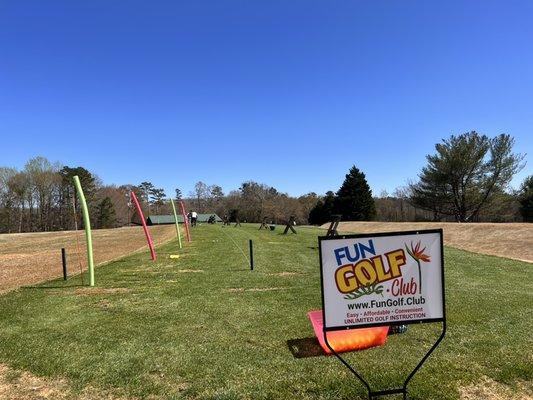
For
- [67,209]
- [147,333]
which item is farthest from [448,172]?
[67,209]

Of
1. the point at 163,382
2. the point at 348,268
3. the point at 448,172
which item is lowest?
the point at 163,382

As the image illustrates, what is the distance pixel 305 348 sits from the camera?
5.53m

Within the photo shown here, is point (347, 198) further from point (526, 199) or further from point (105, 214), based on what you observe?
point (105, 214)

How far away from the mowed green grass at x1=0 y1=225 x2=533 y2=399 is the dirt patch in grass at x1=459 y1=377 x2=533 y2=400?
0.30ft

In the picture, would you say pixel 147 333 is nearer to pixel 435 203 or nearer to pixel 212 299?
pixel 212 299

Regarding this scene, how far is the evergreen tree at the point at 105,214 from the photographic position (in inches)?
3412

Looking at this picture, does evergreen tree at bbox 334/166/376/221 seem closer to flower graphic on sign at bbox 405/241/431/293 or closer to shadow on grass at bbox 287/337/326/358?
shadow on grass at bbox 287/337/326/358

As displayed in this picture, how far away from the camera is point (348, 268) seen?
12.8 feet

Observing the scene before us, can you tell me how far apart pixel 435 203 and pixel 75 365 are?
58754 mm

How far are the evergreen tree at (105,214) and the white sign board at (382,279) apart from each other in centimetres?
8902

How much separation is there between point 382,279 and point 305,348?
207 centimetres

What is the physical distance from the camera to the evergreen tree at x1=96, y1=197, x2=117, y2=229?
86.7 metres

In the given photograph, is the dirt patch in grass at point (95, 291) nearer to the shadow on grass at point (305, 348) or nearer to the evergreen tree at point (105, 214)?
the shadow on grass at point (305, 348)

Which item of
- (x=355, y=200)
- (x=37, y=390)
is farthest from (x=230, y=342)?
(x=355, y=200)
